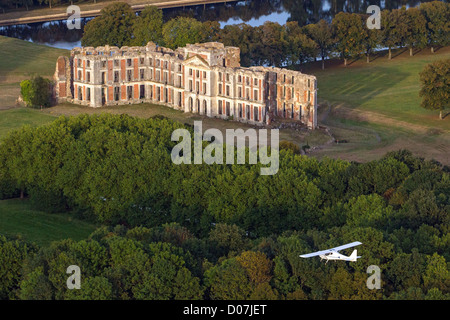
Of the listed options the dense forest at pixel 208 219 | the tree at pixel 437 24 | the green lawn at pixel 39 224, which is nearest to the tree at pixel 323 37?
the tree at pixel 437 24

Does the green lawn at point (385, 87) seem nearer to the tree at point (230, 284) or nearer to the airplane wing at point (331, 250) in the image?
the airplane wing at point (331, 250)

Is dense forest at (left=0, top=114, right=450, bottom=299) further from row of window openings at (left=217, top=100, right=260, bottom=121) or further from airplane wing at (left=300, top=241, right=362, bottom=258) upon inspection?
row of window openings at (left=217, top=100, right=260, bottom=121)

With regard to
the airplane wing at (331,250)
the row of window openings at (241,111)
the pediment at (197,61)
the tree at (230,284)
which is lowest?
the tree at (230,284)

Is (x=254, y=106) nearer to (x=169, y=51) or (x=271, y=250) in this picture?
(x=169, y=51)

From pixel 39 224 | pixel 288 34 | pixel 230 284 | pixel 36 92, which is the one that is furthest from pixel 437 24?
pixel 230 284

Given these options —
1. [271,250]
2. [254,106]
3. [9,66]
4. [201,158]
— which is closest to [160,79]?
[254,106]

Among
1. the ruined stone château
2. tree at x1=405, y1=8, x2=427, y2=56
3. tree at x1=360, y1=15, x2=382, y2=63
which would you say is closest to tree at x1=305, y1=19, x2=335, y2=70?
tree at x1=360, y1=15, x2=382, y2=63
